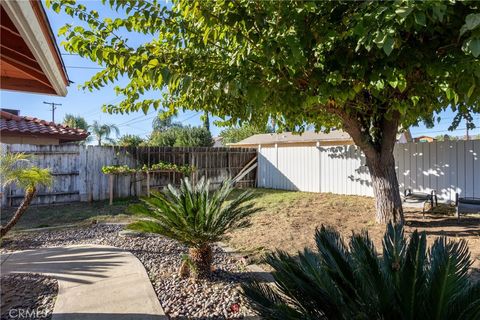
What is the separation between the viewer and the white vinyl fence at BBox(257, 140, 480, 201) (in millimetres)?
8000

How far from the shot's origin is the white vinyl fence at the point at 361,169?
8000 mm

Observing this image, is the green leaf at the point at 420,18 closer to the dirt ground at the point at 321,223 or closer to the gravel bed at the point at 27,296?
the dirt ground at the point at 321,223

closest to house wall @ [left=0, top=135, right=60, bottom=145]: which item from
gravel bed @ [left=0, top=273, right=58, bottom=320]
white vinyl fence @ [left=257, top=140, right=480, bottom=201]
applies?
gravel bed @ [left=0, top=273, right=58, bottom=320]

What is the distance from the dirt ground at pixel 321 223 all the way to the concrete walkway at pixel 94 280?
187 cm

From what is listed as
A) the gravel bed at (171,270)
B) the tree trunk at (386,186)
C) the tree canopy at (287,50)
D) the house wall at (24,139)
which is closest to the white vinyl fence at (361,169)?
the tree trunk at (386,186)

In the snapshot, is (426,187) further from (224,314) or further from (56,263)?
(56,263)

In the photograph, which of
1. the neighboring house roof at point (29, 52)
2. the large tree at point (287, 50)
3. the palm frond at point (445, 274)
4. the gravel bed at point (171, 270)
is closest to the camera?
the palm frond at point (445, 274)

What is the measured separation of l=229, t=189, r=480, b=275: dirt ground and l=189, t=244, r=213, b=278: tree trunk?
1035mm

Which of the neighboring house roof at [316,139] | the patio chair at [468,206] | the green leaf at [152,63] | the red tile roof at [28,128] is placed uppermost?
the neighboring house roof at [316,139]

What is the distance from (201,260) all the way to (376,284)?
2456 millimetres

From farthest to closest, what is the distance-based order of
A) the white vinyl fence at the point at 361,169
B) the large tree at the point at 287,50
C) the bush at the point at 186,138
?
1. the bush at the point at 186,138
2. the white vinyl fence at the point at 361,169
3. the large tree at the point at 287,50

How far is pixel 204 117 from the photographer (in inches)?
225

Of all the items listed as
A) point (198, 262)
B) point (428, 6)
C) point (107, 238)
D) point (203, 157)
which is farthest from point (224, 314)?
point (203, 157)

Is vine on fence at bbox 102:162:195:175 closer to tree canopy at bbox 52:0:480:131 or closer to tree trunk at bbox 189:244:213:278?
tree canopy at bbox 52:0:480:131
